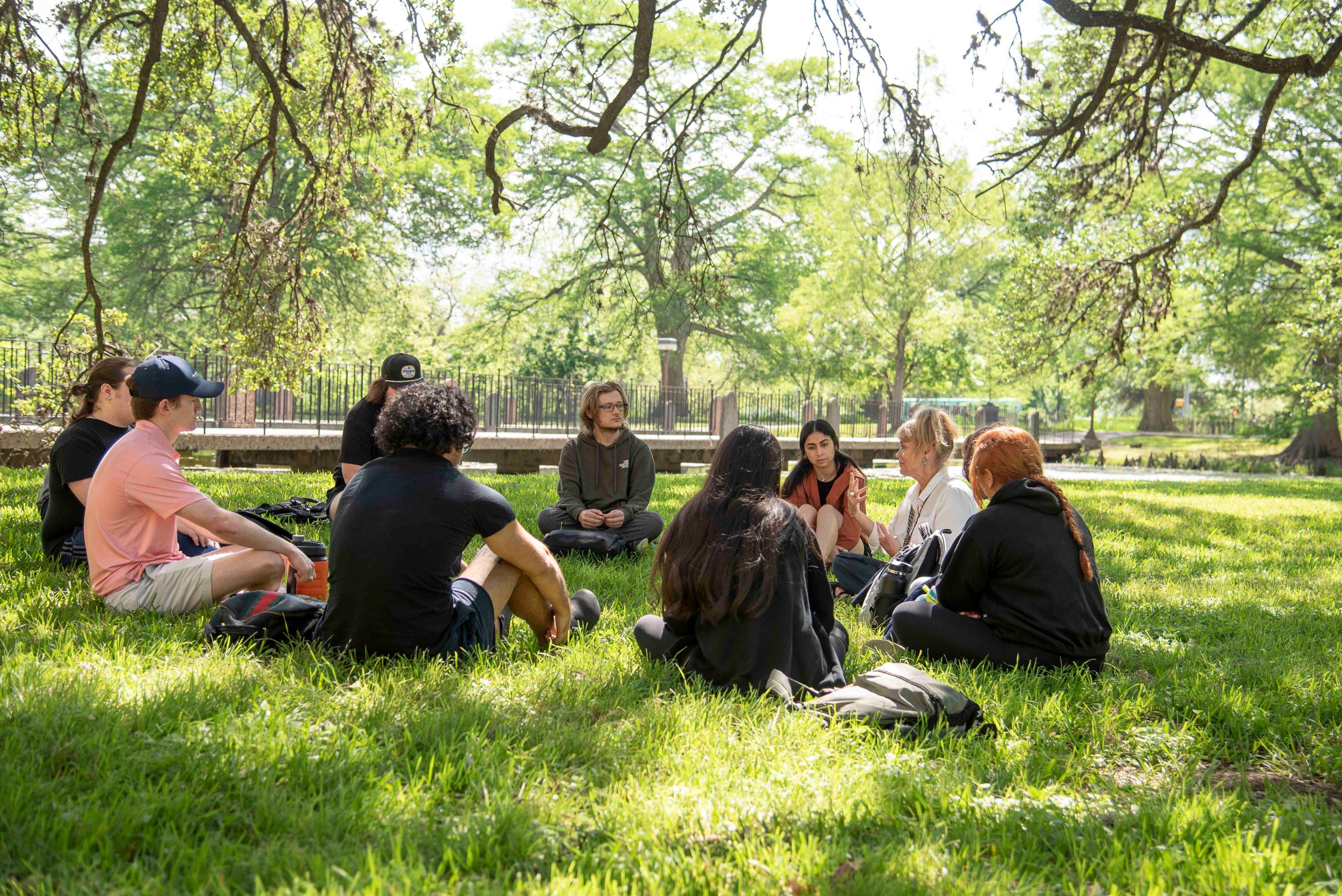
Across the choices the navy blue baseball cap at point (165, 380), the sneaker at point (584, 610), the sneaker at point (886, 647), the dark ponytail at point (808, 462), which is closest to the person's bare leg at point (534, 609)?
the sneaker at point (584, 610)

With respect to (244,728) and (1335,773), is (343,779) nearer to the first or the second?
(244,728)

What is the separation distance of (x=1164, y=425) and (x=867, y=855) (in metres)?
46.4

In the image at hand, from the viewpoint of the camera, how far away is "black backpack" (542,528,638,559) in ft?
23.2

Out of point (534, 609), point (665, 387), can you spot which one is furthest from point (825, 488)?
point (665, 387)

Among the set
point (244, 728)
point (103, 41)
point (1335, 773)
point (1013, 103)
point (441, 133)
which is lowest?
point (1335, 773)

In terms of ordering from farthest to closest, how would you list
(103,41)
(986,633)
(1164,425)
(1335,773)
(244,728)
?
(1164,425) < (103,41) < (986,633) < (1335,773) < (244,728)

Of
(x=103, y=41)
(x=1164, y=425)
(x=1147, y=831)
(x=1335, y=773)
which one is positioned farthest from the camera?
(x=1164, y=425)

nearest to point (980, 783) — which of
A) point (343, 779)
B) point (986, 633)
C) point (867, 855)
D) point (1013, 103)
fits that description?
point (867, 855)

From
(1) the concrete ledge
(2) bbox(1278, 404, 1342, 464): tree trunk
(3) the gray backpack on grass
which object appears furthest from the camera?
(2) bbox(1278, 404, 1342, 464): tree trunk

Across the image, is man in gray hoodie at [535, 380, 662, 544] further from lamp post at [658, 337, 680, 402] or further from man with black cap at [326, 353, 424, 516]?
lamp post at [658, 337, 680, 402]

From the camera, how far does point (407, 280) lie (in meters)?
32.9

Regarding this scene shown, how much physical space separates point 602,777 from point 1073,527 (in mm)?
2520

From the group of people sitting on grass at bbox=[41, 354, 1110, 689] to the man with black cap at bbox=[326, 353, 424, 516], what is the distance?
169cm

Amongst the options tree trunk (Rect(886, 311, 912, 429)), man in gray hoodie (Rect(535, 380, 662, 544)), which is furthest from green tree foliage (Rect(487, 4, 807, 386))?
man in gray hoodie (Rect(535, 380, 662, 544))
